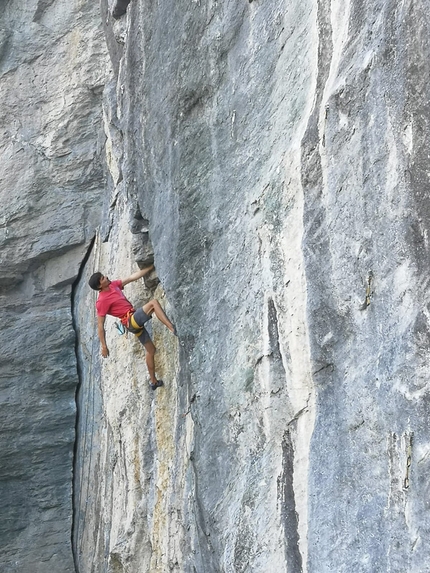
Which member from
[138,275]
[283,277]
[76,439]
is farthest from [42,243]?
[283,277]

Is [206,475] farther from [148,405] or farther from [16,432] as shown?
[16,432]

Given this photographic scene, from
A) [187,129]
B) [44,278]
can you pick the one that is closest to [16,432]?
[44,278]

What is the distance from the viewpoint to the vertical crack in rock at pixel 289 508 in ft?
15.2

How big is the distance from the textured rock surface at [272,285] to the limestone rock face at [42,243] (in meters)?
2.24

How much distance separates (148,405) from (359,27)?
4.51m

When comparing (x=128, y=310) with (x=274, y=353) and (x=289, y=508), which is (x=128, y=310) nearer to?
(x=274, y=353)

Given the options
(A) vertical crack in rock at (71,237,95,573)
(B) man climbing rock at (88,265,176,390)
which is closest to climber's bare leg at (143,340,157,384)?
(B) man climbing rock at (88,265,176,390)

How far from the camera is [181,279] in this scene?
242 inches

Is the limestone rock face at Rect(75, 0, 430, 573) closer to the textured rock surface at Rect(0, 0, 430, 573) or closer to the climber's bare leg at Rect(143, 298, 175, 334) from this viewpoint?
the textured rock surface at Rect(0, 0, 430, 573)

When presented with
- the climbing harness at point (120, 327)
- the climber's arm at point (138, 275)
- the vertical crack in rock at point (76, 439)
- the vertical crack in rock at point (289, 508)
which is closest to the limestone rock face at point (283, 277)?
the vertical crack in rock at point (289, 508)

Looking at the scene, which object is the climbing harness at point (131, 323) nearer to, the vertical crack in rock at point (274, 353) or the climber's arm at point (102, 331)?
the climber's arm at point (102, 331)

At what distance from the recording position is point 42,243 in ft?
35.9

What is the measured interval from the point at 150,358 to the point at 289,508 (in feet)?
9.47

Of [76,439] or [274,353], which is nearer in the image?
[274,353]
